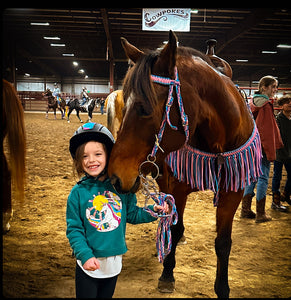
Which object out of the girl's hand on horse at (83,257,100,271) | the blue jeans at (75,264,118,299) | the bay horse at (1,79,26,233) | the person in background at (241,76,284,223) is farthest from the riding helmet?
the person in background at (241,76,284,223)

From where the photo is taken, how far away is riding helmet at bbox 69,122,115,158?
4.24 ft

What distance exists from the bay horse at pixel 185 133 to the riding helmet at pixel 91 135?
0.19 metres

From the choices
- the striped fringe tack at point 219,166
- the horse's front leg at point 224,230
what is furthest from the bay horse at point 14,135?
the horse's front leg at point 224,230

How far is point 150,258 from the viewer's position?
2316 mm

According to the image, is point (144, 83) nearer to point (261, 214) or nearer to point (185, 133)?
point (185, 133)

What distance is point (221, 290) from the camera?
69.5 inches

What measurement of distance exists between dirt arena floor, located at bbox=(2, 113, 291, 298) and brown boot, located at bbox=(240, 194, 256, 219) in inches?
4.1

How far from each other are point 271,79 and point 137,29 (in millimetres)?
9098

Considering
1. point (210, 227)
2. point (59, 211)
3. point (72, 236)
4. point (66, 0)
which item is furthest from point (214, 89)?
point (59, 211)

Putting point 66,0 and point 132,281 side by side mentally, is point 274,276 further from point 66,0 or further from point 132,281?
point 66,0

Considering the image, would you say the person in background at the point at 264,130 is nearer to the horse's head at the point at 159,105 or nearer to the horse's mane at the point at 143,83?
the horse's head at the point at 159,105

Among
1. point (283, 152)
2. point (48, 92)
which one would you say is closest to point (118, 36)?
point (48, 92)

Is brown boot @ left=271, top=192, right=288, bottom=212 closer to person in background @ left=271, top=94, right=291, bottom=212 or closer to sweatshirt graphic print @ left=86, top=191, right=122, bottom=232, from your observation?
person in background @ left=271, top=94, right=291, bottom=212

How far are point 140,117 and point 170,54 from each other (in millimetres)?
338
